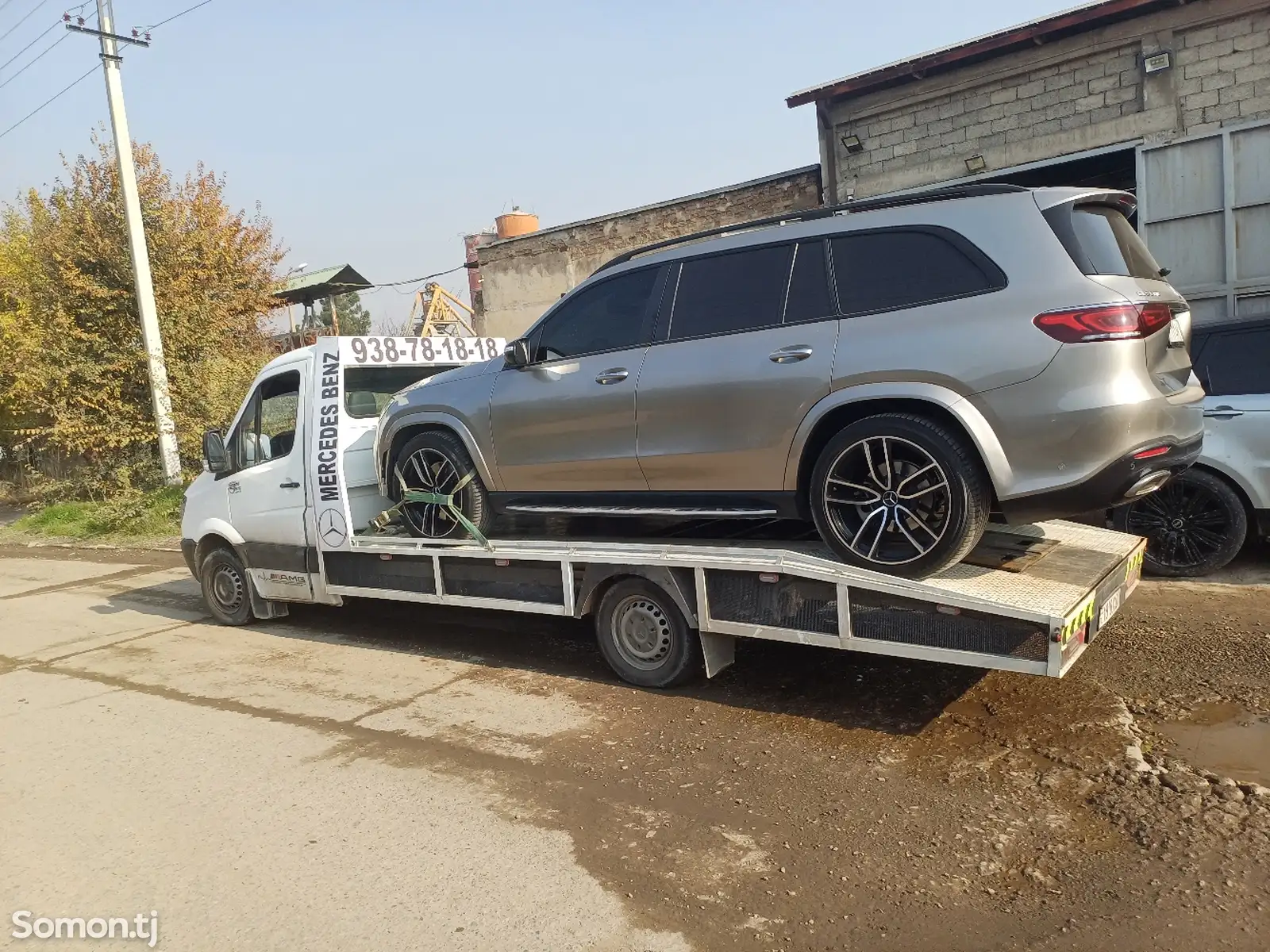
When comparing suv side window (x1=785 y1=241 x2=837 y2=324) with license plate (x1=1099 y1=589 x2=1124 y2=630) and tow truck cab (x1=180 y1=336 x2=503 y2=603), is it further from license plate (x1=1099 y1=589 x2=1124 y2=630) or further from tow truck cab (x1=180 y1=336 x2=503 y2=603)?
tow truck cab (x1=180 y1=336 x2=503 y2=603)

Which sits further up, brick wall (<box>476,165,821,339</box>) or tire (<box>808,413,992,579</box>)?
brick wall (<box>476,165,821,339</box>)

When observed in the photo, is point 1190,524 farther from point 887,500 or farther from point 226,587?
point 226,587

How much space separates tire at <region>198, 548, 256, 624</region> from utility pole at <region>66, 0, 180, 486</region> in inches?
328

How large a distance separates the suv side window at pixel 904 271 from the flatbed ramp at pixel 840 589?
1298 mm

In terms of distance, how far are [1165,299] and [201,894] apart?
4.81 metres

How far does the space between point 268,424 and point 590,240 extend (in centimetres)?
955

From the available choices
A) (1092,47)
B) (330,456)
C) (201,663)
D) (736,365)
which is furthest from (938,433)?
(1092,47)

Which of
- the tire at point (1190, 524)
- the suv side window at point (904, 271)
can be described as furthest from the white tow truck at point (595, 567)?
the tire at point (1190, 524)

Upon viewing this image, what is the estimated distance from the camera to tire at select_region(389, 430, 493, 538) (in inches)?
236

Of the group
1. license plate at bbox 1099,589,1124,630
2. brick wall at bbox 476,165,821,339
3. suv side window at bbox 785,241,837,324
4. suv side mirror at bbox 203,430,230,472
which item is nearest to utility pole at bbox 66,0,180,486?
brick wall at bbox 476,165,821,339

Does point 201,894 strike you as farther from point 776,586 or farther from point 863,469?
point 863,469

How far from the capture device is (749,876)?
10.8 ft

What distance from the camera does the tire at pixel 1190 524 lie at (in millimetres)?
6285

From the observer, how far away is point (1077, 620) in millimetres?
3949
